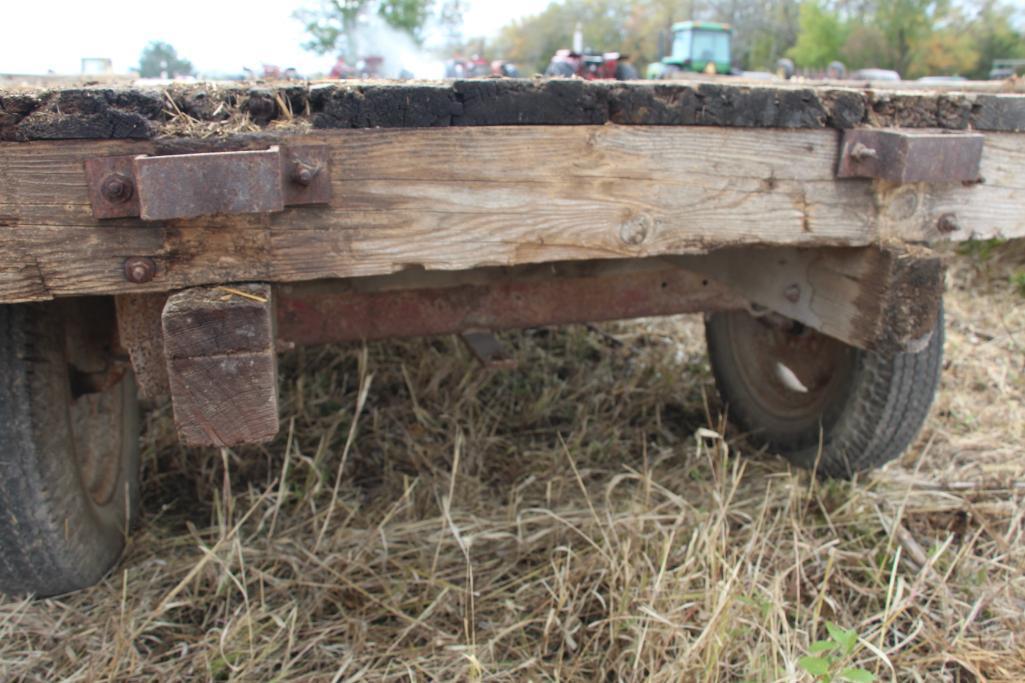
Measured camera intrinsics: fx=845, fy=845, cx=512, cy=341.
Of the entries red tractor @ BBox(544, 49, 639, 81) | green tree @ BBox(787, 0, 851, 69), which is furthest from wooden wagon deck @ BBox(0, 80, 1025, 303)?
green tree @ BBox(787, 0, 851, 69)

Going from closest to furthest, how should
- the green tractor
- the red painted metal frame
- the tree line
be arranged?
the red painted metal frame, the green tractor, the tree line

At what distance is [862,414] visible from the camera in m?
2.22

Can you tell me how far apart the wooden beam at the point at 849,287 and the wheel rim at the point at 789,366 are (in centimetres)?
32

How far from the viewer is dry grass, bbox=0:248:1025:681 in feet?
5.71

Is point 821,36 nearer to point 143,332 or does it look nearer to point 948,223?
point 948,223

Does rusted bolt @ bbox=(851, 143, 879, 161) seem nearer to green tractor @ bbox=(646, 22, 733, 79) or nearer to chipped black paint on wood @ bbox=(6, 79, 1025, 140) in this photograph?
chipped black paint on wood @ bbox=(6, 79, 1025, 140)

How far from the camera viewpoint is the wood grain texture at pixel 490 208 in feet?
4.09

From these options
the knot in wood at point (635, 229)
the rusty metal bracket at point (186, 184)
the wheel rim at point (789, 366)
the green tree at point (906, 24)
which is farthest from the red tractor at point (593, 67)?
the green tree at point (906, 24)

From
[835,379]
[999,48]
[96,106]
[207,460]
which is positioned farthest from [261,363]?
[999,48]

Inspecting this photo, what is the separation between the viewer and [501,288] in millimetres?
2146

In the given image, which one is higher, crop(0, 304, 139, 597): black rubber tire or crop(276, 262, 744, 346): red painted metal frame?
crop(276, 262, 744, 346): red painted metal frame

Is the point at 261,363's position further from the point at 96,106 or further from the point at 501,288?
the point at 501,288

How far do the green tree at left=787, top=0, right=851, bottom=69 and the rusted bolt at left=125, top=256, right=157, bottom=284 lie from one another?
36704mm

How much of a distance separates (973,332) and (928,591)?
231 cm
